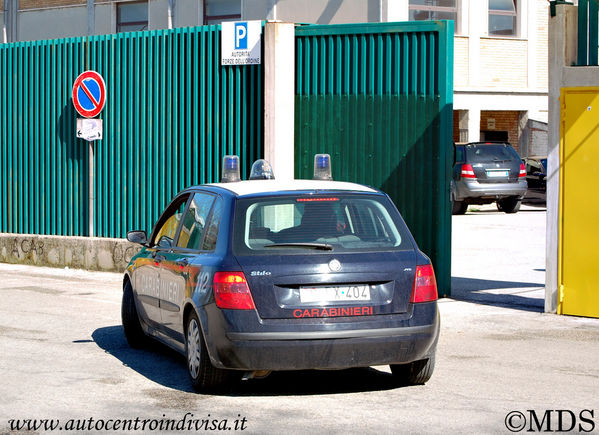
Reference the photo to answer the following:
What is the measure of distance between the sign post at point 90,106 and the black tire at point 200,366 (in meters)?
9.28

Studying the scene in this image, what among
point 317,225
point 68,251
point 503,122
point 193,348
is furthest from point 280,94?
point 503,122

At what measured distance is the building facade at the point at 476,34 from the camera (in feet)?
120

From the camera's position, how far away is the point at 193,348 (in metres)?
8.23

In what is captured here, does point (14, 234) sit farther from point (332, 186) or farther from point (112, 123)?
point (332, 186)

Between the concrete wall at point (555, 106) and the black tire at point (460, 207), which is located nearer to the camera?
the concrete wall at point (555, 106)

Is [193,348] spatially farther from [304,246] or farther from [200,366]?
[304,246]

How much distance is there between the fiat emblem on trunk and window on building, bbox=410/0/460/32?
28.4m

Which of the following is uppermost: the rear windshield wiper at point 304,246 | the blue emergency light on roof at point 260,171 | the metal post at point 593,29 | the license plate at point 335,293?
the metal post at point 593,29

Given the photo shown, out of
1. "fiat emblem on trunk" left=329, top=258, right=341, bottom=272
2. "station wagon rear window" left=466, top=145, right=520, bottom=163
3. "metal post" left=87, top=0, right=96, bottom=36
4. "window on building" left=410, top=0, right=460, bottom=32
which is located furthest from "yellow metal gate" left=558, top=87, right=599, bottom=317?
"metal post" left=87, top=0, right=96, bottom=36

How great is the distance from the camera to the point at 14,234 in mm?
18234

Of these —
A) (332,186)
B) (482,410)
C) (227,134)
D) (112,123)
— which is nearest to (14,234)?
(112,123)

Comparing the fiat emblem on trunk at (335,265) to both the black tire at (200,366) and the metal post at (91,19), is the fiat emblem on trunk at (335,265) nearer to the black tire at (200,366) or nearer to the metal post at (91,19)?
the black tire at (200,366)

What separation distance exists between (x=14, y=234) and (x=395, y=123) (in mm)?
6975

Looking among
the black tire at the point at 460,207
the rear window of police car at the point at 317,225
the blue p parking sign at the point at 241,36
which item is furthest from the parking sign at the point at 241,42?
the black tire at the point at 460,207
